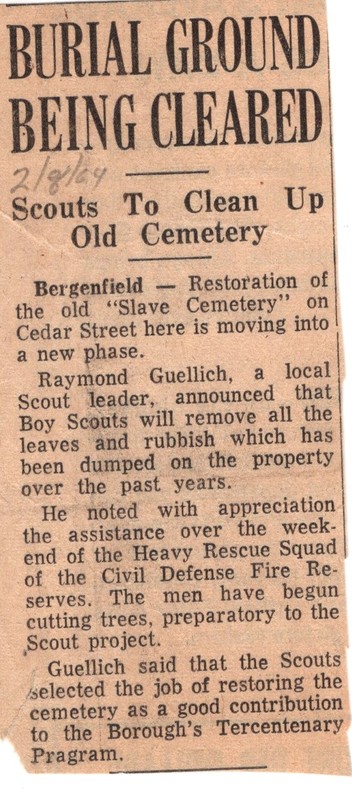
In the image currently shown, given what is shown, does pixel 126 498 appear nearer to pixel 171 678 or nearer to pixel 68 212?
pixel 171 678

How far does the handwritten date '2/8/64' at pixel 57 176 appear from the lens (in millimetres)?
1113

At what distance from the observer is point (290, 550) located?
1.10 metres

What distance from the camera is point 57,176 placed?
1115 mm

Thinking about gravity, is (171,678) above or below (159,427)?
below

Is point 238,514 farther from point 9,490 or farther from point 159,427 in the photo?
point 9,490

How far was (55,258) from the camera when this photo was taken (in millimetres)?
1112

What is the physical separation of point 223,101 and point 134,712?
2.31ft

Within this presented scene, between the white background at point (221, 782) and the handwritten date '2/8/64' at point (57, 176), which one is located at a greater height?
the handwritten date '2/8/64' at point (57, 176)

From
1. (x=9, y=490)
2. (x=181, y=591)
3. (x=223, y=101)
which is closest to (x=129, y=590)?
(x=181, y=591)

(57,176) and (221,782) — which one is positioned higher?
(57,176)

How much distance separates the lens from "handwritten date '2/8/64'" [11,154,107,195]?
1113 mm

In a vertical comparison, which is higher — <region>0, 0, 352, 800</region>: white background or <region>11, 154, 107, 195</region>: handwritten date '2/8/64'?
<region>11, 154, 107, 195</region>: handwritten date '2/8/64'

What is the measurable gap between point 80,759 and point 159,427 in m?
0.39

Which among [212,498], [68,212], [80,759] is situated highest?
[68,212]
